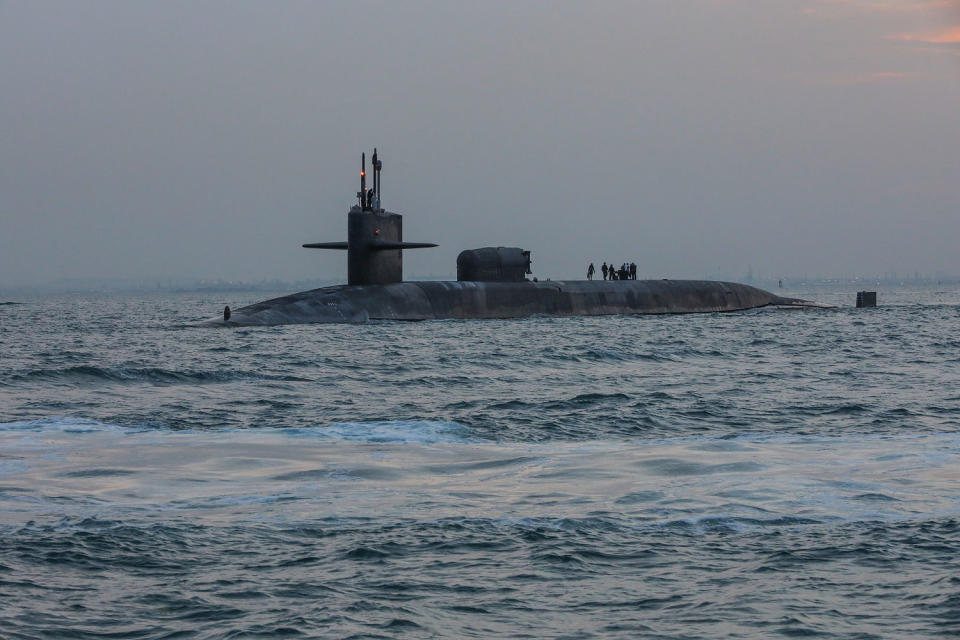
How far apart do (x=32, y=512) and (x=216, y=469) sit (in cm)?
257

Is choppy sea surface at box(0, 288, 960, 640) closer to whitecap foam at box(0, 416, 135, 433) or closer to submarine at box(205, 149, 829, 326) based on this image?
whitecap foam at box(0, 416, 135, 433)

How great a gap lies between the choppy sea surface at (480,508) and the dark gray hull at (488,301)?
58.4 ft

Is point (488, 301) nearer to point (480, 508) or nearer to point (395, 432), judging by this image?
point (395, 432)

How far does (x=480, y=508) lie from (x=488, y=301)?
35602 millimetres

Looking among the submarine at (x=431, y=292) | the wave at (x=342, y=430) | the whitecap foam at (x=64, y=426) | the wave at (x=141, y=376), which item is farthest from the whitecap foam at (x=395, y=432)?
the submarine at (x=431, y=292)

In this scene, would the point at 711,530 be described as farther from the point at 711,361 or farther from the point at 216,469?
the point at 711,361

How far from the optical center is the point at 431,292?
146 ft

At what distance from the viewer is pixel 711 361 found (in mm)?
27812

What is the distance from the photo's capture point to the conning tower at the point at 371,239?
4131 cm

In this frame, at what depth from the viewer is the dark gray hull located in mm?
40688

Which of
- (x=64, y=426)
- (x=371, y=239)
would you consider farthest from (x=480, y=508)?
(x=371, y=239)

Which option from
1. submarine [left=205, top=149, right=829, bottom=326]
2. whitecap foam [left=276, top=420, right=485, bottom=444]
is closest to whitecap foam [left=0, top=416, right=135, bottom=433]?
whitecap foam [left=276, top=420, right=485, bottom=444]

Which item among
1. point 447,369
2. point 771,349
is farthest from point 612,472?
point 771,349

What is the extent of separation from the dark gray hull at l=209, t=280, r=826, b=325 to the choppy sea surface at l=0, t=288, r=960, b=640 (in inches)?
701
